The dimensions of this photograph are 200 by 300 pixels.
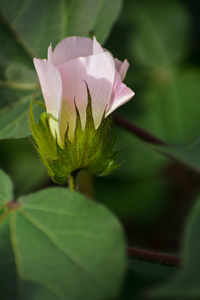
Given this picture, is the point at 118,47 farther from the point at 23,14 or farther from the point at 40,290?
the point at 40,290

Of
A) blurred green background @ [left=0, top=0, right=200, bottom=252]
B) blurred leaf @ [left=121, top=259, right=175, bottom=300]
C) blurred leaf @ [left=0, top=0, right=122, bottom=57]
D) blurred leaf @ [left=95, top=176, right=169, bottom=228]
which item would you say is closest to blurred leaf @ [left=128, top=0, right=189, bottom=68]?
blurred green background @ [left=0, top=0, right=200, bottom=252]

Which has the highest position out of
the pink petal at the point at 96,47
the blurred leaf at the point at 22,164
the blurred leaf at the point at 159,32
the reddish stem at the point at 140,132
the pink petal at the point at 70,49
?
the pink petal at the point at 96,47

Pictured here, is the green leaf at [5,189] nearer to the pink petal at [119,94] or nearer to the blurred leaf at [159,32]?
the pink petal at [119,94]

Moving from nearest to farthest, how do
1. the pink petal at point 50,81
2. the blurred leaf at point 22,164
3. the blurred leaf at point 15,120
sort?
the pink petal at point 50,81
the blurred leaf at point 15,120
the blurred leaf at point 22,164

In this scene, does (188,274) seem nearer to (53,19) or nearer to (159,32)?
(53,19)

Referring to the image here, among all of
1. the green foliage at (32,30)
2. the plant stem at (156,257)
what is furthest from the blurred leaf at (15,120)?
the plant stem at (156,257)

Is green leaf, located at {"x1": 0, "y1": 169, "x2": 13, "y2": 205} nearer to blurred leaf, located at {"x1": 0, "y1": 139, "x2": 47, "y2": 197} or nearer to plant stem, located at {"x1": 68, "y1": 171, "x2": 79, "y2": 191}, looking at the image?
plant stem, located at {"x1": 68, "y1": 171, "x2": 79, "y2": 191}

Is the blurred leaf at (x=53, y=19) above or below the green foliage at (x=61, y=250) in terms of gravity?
above

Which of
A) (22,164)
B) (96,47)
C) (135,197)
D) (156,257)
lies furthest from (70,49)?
(135,197)
